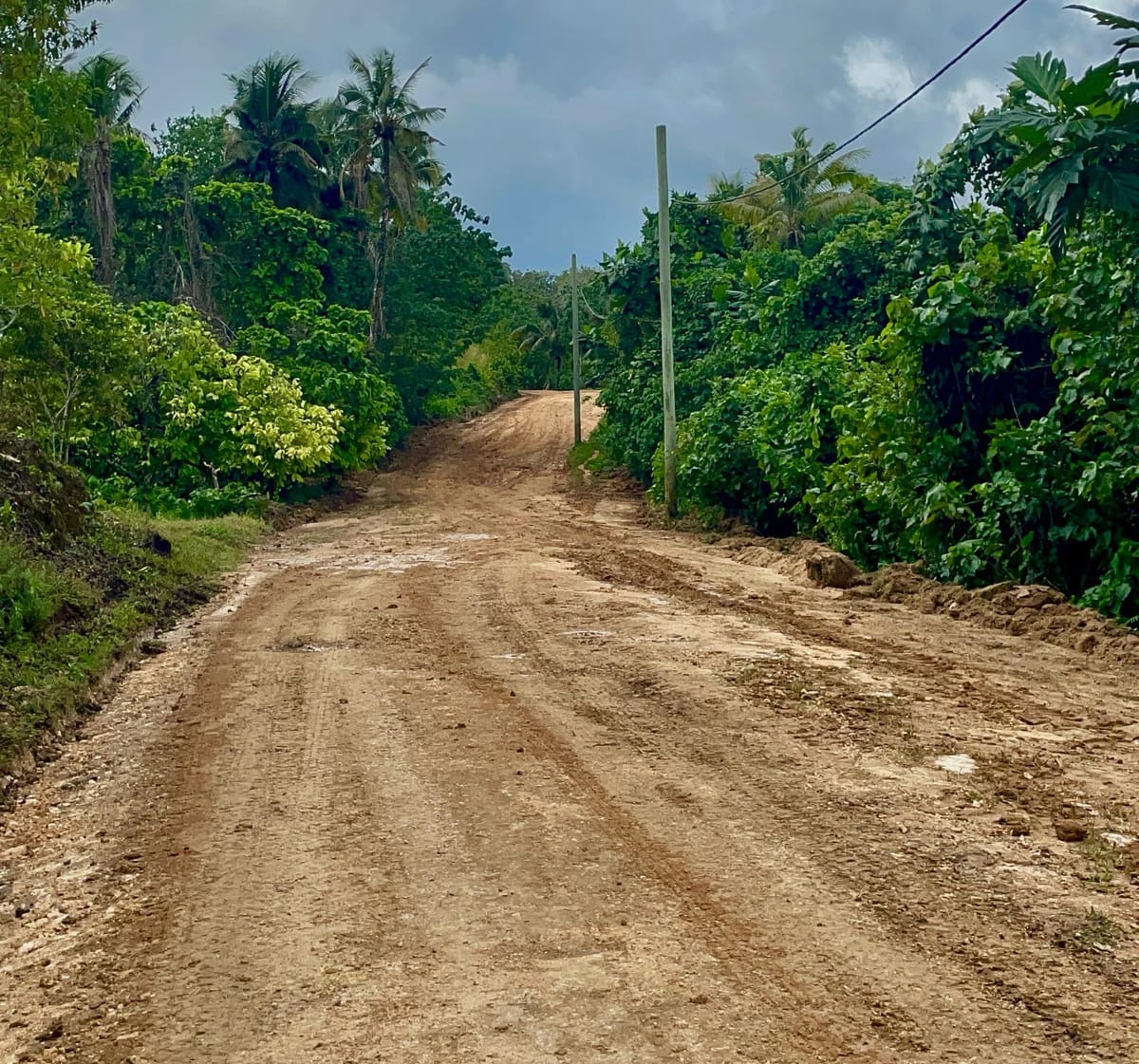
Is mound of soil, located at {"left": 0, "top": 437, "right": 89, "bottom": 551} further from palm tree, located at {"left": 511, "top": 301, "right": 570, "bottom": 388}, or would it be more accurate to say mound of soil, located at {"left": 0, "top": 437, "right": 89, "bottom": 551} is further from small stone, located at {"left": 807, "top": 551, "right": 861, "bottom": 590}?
palm tree, located at {"left": 511, "top": 301, "right": 570, "bottom": 388}

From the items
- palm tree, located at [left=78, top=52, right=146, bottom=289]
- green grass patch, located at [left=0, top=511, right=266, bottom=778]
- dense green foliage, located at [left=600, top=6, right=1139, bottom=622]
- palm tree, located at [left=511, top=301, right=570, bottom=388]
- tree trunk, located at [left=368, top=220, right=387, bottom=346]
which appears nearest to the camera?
green grass patch, located at [left=0, top=511, right=266, bottom=778]

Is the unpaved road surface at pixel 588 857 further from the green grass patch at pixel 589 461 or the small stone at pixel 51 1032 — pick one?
the green grass patch at pixel 589 461

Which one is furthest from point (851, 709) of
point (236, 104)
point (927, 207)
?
point (236, 104)

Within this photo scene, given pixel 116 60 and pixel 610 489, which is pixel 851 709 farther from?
pixel 116 60

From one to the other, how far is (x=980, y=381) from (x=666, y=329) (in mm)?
8609

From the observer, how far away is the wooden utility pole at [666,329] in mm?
20594

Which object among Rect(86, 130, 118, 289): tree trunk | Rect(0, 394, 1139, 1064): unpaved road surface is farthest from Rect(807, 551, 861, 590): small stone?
Rect(86, 130, 118, 289): tree trunk

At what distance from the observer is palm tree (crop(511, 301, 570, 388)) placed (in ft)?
209

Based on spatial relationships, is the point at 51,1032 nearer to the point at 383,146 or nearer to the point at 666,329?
the point at 666,329

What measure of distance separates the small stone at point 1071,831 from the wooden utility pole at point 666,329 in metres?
15.9

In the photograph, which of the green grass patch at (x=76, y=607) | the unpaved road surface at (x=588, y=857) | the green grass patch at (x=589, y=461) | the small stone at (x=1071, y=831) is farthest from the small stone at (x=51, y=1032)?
the green grass patch at (x=589, y=461)

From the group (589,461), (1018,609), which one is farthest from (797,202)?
(1018,609)

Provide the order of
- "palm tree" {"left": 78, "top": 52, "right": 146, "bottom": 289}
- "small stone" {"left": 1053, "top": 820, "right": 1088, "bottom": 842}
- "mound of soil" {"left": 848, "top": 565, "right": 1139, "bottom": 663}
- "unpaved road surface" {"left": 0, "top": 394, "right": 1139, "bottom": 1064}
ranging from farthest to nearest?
"palm tree" {"left": 78, "top": 52, "right": 146, "bottom": 289}
"mound of soil" {"left": 848, "top": 565, "right": 1139, "bottom": 663}
"small stone" {"left": 1053, "top": 820, "right": 1088, "bottom": 842}
"unpaved road surface" {"left": 0, "top": 394, "right": 1139, "bottom": 1064}

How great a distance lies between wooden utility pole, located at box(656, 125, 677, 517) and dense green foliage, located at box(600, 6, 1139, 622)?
1.21 feet
